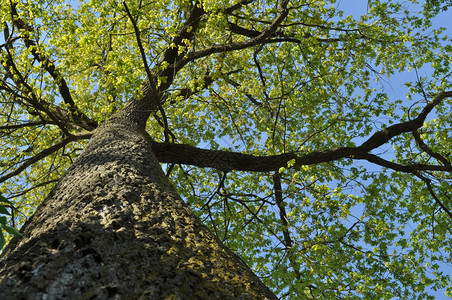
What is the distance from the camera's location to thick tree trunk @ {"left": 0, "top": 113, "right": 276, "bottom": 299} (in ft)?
4.77

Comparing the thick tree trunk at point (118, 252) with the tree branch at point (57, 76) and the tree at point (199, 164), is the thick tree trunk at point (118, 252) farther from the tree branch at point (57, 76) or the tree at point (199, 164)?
the tree branch at point (57, 76)

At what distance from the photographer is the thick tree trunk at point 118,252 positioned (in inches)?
57.2

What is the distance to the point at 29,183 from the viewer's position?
30.9ft

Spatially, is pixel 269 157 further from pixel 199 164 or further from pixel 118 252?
pixel 118 252

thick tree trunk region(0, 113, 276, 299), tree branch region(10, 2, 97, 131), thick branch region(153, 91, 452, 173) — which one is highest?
tree branch region(10, 2, 97, 131)

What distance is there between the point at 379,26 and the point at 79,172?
7.42m

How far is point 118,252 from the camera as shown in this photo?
1.75 metres

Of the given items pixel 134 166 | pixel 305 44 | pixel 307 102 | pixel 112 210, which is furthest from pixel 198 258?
pixel 307 102

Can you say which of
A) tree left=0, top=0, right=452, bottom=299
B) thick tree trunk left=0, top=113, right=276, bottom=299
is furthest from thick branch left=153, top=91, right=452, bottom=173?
thick tree trunk left=0, top=113, right=276, bottom=299

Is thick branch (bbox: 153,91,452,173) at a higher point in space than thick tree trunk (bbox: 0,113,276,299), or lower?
higher

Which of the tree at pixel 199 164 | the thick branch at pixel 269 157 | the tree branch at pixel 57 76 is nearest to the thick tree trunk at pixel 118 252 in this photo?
the tree at pixel 199 164

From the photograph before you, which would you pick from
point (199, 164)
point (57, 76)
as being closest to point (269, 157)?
point (199, 164)

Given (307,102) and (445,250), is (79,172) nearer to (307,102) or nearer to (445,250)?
(307,102)

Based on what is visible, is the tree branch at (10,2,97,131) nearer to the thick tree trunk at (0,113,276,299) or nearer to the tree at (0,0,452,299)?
the tree at (0,0,452,299)
